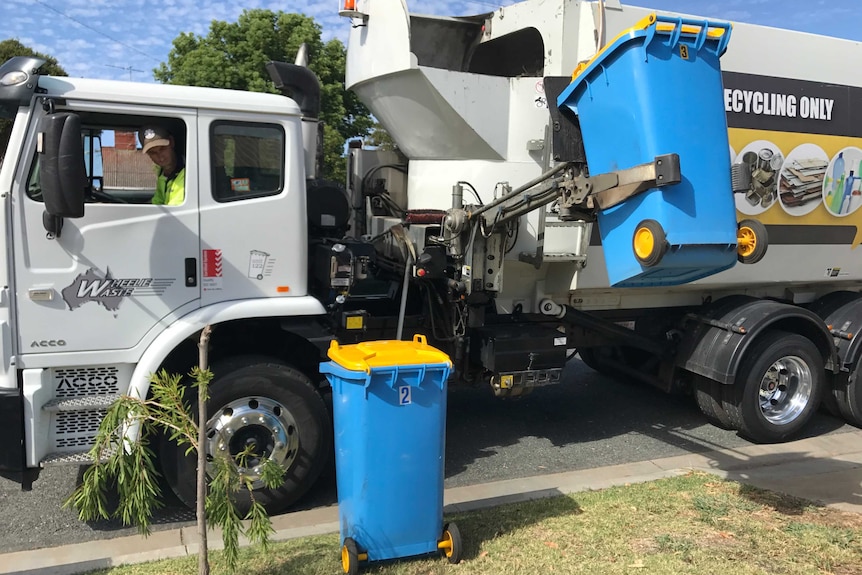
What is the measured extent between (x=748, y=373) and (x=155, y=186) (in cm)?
456

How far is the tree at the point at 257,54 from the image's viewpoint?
19500 mm

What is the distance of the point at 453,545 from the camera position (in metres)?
3.37

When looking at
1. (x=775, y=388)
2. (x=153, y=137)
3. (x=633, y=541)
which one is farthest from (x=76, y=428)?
(x=775, y=388)

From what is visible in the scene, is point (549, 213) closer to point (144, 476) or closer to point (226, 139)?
point (226, 139)

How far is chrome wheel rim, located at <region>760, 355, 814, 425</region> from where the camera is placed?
5.65 metres

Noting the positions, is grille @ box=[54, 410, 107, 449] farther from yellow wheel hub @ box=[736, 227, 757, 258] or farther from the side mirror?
yellow wheel hub @ box=[736, 227, 757, 258]

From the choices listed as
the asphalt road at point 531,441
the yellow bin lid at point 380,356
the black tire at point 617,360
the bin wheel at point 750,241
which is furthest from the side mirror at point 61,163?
the black tire at point 617,360

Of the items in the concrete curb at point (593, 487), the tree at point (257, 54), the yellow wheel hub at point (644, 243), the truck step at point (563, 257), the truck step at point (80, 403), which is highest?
the tree at point (257, 54)

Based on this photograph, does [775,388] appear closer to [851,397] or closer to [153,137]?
[851,397]

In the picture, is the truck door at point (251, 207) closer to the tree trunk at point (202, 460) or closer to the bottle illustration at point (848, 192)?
the tree trunk at point (202, 460)

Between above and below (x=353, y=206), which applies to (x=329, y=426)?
below

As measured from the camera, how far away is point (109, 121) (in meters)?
3.82

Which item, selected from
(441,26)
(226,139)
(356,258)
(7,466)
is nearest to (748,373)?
(356,258)

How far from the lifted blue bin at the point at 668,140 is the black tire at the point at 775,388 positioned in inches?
81.2
